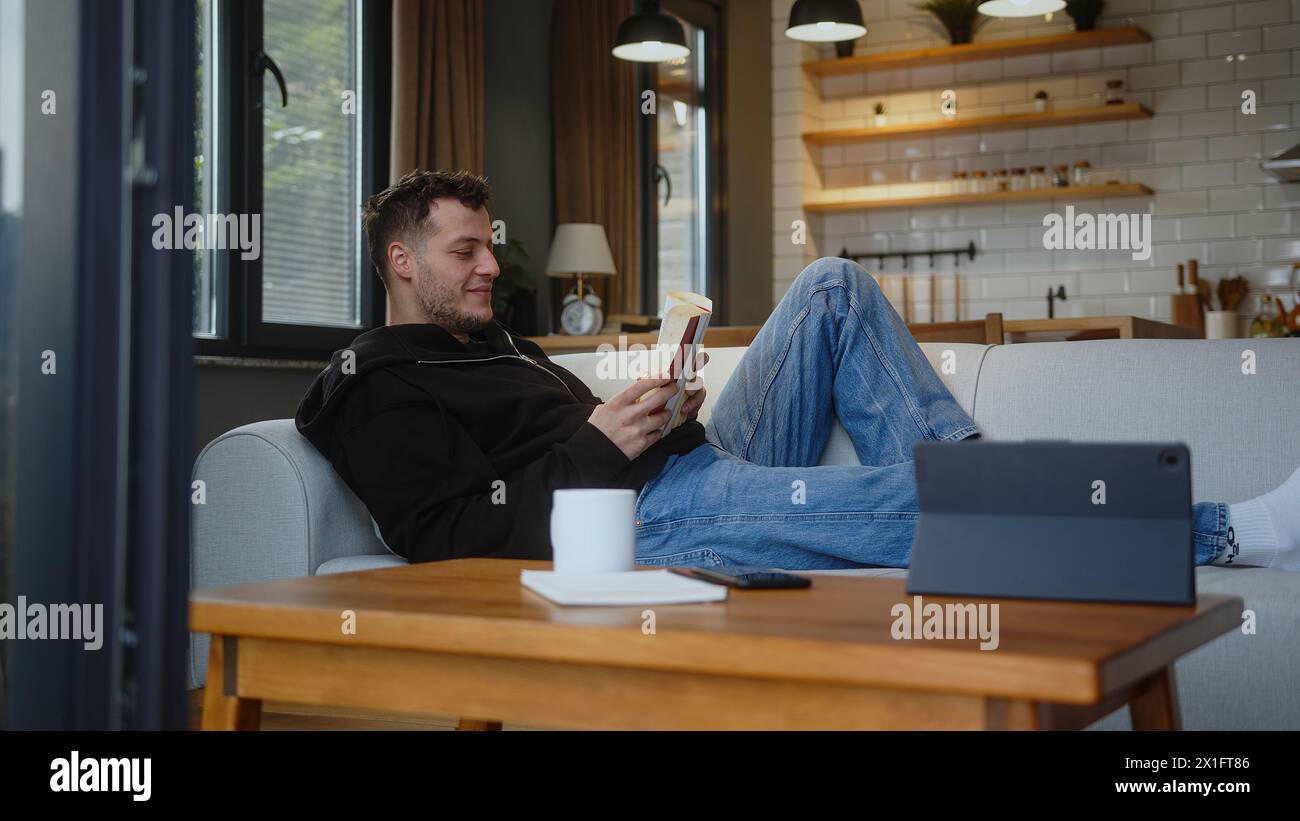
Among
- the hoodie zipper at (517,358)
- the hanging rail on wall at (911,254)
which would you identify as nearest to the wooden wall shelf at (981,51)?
the hanging rail on wall at (911,254)

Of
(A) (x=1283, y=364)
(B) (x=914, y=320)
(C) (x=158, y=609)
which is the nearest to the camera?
(C) (x=158, y=609)

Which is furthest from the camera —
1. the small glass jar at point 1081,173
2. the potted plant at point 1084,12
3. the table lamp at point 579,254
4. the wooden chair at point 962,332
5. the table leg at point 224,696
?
the small glass jar at point 1081,173

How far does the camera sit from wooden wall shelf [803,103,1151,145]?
5.54 meters

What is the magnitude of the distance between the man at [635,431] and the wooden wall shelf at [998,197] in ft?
11.6

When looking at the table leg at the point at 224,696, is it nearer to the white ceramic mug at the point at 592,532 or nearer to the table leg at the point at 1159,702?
the white ceramic mug at the point at 592,532

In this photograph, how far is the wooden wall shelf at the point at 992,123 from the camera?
5543mm

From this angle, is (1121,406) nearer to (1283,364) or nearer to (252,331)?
(1283,364)

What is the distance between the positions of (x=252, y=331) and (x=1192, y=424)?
2.56 meters

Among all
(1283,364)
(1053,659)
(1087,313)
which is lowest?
(1053,659)

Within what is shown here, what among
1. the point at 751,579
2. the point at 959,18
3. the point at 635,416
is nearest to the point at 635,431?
the point at 635,416

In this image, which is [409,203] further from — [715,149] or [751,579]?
[715,149]

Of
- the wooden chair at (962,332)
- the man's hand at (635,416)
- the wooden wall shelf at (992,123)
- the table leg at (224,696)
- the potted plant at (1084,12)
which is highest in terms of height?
the potted plant at (1084,12)
